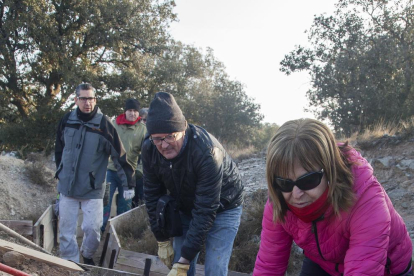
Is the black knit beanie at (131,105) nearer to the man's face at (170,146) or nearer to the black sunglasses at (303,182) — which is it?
the man's face at (170,146)

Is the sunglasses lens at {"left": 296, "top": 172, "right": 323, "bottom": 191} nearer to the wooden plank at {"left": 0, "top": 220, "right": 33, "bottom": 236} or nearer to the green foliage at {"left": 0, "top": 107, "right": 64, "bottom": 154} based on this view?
the wooden plank at {"left": 0, "top": 220, "right": 33, "bottom": 236}

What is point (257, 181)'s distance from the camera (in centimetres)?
823

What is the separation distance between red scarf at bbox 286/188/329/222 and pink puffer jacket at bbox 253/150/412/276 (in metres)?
0.04

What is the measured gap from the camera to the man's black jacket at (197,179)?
2.79 metres

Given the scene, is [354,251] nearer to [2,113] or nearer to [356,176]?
[356,176]

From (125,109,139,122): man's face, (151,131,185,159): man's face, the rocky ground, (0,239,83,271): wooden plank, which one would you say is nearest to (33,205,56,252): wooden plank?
(0,239,83,271): wooden plank

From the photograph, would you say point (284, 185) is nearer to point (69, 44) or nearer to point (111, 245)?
point (111, 245)

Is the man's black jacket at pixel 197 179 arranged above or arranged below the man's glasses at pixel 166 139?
below

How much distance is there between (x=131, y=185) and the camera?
491 cm

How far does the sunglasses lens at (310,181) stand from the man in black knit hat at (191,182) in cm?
105

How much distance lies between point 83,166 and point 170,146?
210cm

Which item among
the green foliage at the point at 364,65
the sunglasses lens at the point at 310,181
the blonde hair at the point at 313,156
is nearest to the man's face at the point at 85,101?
the blonde hair at the point at 313,156

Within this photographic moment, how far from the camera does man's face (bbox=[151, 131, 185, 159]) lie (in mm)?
2705

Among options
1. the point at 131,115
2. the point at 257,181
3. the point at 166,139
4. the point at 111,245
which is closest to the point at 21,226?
the point at 111,245
